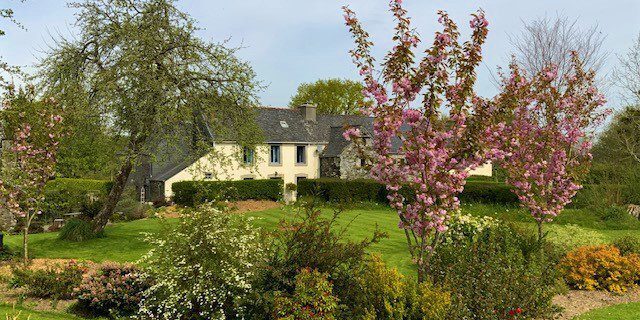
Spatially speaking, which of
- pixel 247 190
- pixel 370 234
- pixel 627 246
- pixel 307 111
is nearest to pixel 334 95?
pixel 307 111

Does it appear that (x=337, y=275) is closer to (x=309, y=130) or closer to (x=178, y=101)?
(x=178, y=101)

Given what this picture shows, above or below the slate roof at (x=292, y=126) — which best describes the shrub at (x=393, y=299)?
below

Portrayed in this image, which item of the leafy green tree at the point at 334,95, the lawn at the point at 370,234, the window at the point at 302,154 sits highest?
the leafy green tree at the point at 334,95

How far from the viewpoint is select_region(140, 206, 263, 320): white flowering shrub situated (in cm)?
771

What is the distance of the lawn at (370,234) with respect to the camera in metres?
14.4

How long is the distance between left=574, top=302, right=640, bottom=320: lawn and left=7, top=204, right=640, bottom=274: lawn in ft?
11.1

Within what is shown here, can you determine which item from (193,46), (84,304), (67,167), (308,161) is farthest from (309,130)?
(84,304)

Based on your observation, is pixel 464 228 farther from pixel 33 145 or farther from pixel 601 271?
pixel 33 145

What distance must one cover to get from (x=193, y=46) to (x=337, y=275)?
455 inches

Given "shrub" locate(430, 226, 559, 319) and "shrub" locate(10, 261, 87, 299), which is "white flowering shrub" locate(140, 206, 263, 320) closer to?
"shrub" locate(10, 261, 87, 299)

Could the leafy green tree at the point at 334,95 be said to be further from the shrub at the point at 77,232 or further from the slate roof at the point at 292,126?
the shrub at the point at 77,232

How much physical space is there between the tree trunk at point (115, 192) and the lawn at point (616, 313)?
43.2 feet

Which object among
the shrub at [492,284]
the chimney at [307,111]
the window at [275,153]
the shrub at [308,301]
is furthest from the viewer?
the chimney at [307,111]

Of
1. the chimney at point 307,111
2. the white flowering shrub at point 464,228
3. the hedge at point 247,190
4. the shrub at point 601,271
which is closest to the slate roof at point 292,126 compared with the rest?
the chimney at point 307,111
